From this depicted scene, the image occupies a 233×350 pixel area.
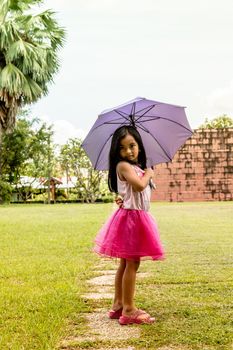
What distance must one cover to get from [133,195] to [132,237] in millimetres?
270

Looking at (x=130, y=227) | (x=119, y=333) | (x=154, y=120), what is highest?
(x=154, y=120)

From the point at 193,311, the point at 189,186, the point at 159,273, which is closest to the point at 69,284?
the point at 159,273

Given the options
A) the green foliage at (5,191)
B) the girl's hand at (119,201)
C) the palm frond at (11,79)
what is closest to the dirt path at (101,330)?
the girl's hand at (119,201)

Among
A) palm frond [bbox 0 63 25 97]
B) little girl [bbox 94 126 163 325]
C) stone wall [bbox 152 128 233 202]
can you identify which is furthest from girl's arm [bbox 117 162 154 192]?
stone wall [bbox 152 128 233 202]

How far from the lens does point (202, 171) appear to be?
2994cm

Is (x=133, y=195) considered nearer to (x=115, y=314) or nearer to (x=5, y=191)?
(x=115, y=314)

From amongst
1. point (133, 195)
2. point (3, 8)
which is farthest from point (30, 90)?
point (133, 195)

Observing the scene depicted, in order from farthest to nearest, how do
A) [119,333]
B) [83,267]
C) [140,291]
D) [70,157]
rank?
[70,157]
[83,267]
[140,291]
[119,333]

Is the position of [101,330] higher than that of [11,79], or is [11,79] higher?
[11,79]

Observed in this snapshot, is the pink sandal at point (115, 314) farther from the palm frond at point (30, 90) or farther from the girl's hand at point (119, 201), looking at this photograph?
the palm frond at point (30, 90)

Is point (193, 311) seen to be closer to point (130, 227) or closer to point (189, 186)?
point (130, 227)

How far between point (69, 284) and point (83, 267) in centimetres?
118

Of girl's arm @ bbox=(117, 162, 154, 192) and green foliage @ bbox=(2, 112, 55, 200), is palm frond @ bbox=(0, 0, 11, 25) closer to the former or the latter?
green foliage @ bbox=(2, 112, 55, 200)

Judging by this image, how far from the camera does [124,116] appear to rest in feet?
14.7
